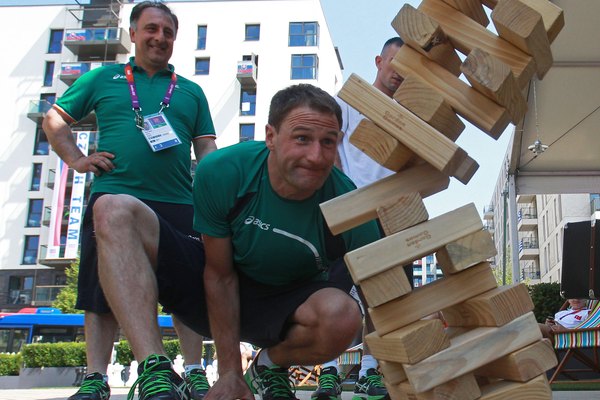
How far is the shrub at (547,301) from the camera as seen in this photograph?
33.9 feet

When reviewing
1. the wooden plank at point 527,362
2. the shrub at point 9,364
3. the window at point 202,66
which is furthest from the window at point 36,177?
the wooden plank at point 527,362

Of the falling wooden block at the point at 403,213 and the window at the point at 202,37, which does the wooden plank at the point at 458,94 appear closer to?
the falling wooden block at the point at 403,213

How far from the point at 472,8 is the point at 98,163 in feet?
6.08

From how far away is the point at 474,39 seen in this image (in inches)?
78.0

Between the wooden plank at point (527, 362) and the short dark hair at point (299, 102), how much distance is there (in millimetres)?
1006

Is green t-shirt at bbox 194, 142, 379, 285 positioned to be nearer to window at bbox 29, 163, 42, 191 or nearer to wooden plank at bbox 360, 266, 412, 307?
wooden plank at bbox 360, 266, 412, 307

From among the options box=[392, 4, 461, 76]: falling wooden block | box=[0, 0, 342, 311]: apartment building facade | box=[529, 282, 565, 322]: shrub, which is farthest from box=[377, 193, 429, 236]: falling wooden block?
box=[0, 0, 342, 311]: apartment building facade

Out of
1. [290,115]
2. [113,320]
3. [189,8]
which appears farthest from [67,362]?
[189,8]

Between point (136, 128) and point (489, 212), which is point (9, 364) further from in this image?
point (489, 212)

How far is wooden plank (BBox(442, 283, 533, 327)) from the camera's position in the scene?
72.3 inches

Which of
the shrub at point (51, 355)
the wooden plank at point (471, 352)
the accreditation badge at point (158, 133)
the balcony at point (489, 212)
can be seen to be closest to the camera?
the wooden plank at point (471, 352)

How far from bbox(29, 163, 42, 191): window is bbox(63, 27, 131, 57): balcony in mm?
8619

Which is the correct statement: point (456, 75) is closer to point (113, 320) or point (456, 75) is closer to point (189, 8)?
point (113, 320)

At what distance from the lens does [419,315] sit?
1864 millimetres
